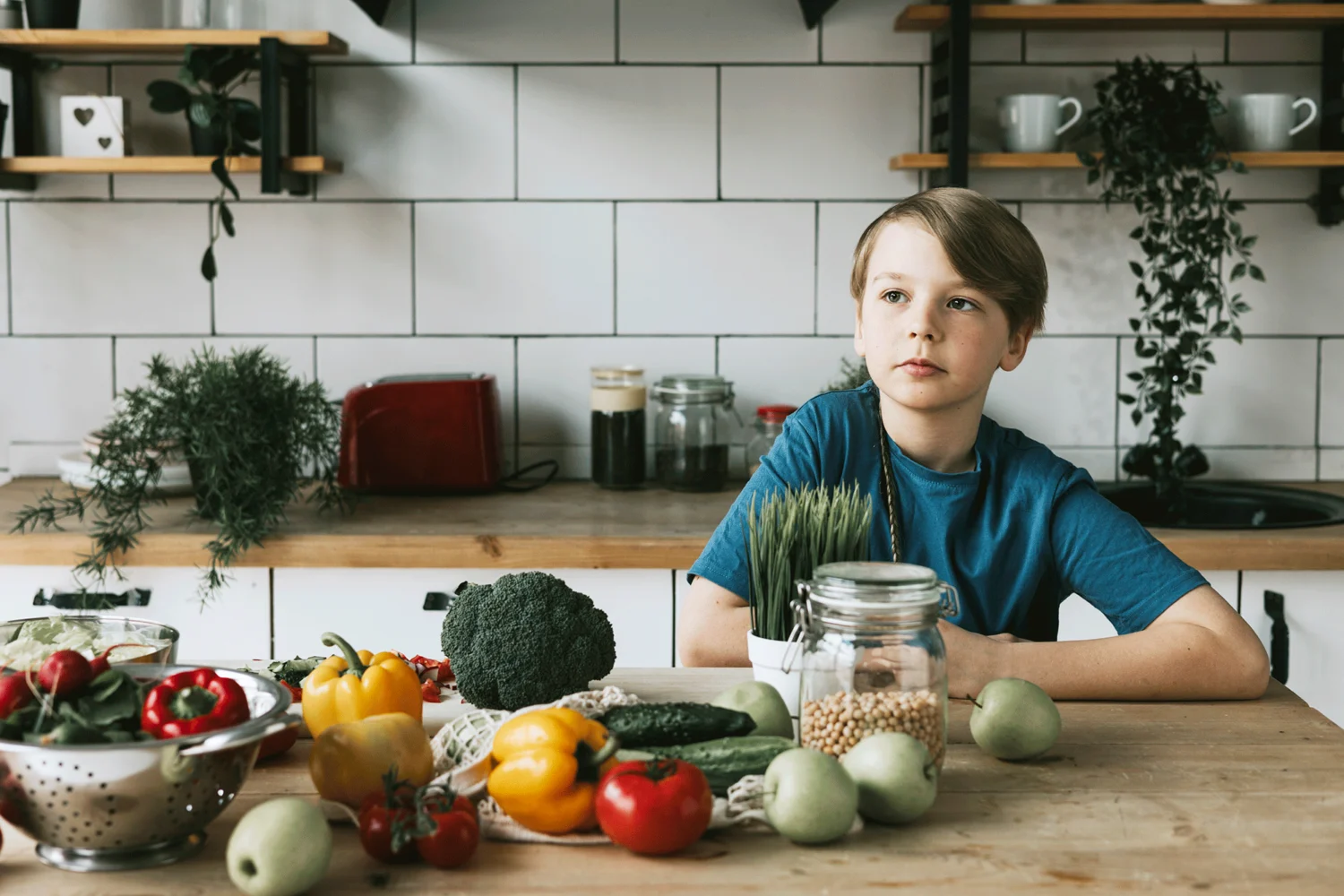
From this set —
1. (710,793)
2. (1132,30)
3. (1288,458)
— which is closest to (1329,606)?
(1288,458)

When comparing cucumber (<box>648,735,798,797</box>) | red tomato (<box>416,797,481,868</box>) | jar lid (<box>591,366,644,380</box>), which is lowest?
red tomato (<box>416,797,481,868</box>)

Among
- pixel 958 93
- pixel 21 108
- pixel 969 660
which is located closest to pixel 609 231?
pixel 958 93

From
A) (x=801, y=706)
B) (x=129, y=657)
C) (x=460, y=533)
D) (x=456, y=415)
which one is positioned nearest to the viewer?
(x=801, y=706)

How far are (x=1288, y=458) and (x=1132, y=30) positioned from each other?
898 millimetres

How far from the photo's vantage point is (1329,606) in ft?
6.94

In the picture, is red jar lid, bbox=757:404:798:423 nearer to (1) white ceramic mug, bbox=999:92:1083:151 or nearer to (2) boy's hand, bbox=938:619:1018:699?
(1) white ceramic mug, bbox=999:92:1083:151

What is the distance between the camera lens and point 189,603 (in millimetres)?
2111

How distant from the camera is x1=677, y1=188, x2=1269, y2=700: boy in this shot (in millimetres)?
1262

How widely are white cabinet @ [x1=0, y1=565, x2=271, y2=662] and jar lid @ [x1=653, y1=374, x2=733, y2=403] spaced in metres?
0.81

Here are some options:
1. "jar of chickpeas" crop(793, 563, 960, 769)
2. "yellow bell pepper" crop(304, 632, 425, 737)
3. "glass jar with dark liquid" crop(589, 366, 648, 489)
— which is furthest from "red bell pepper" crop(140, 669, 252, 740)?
"glass jar with dark liquid" crop(589, 366, 648, 489)

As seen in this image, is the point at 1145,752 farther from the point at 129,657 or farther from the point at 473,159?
the point at 473,159

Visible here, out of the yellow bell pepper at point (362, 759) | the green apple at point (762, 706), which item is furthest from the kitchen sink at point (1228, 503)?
the yellow bell pepper at point (362, 759)

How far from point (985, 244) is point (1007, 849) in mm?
720

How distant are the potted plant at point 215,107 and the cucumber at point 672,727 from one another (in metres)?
1.66
